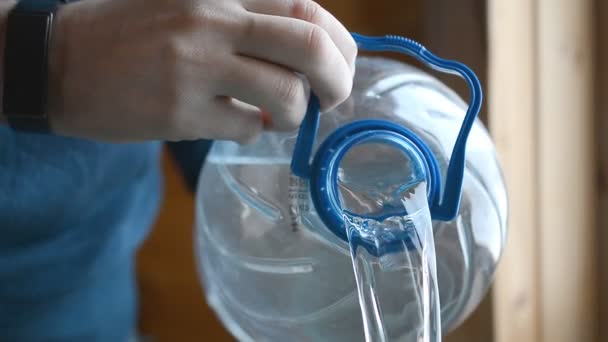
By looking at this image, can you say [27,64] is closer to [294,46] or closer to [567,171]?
[294,46]

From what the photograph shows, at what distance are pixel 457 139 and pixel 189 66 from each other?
174mm

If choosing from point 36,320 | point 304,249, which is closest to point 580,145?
point 304,249

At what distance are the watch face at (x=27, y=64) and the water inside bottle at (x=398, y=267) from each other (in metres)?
0.21

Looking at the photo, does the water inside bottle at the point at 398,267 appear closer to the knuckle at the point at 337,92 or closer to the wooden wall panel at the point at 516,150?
the knuckle at the point at 337,92

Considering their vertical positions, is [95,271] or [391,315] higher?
[391,315]

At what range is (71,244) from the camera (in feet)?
2.65

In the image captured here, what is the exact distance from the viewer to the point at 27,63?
445 millimetres

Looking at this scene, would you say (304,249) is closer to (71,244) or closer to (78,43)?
(78,43)

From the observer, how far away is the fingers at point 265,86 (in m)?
0.42

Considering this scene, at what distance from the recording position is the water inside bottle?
43cm

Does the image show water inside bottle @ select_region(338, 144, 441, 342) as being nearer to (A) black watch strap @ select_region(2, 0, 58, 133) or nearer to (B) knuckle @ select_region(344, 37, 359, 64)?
(B) knuckle @ select_region(344, 37, 359, 64)

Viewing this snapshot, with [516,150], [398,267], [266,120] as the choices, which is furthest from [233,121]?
[516,150]

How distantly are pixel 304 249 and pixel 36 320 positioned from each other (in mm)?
488

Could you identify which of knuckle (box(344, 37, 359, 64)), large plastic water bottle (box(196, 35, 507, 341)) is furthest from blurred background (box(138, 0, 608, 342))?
knuckle (box(344, 37, 359, 64))
